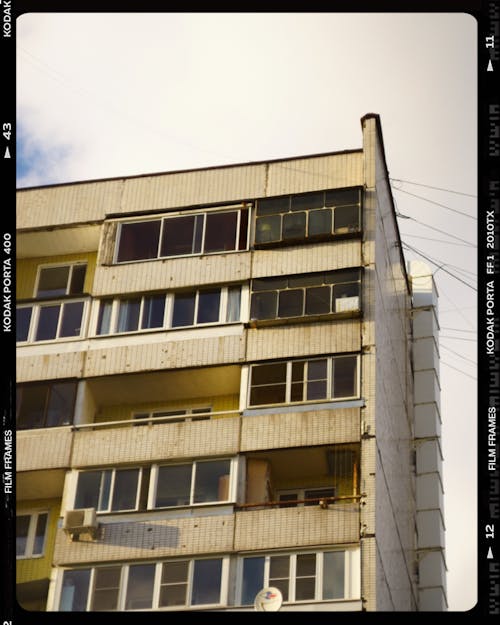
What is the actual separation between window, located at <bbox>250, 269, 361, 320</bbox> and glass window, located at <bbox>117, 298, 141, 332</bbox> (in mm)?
3161

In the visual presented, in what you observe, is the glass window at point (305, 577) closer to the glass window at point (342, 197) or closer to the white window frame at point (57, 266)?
the glass window at point (342, 197)

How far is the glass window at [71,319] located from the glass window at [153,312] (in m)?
1.75

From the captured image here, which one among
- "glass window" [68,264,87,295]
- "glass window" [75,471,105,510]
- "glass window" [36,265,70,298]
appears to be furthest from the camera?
"glass window" [36,265,70,298]

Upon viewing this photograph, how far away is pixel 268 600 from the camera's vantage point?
27969 millimetres

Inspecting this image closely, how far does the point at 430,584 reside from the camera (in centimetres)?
3806

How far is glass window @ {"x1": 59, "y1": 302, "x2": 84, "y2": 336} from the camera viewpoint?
33969 millimetres

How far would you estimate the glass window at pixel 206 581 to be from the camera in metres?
29.0

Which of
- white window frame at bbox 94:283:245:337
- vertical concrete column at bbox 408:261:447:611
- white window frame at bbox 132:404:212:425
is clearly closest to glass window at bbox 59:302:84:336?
white window frame at bbox 94:283:245:337

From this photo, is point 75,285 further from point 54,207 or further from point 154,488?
point 154,488

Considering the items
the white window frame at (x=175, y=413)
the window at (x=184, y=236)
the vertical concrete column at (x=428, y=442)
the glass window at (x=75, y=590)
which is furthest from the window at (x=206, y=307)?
the vertical concrete column at (x=428, y=442)

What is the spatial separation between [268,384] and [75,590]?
6.67m

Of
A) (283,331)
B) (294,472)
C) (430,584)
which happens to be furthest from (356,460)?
(430,584)

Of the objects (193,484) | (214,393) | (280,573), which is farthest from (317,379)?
(280,573)

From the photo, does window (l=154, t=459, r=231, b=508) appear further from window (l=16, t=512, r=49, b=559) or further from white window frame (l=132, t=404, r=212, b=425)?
window (l=16, t=512, r=49, b=559)
